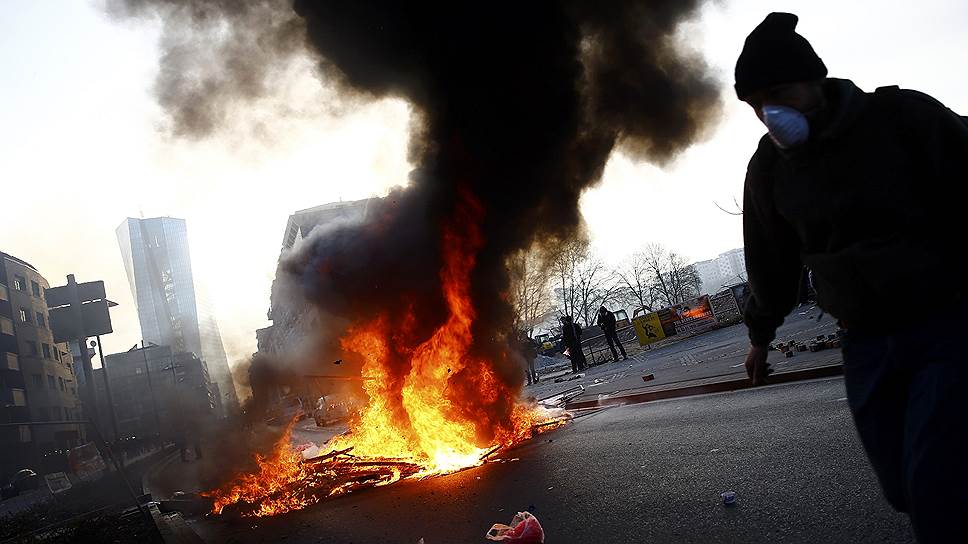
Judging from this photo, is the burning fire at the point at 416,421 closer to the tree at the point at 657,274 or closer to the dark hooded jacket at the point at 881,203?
the dark hooded jacket at the point at 881,203

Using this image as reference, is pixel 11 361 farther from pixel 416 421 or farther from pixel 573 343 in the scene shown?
pixel 416 421

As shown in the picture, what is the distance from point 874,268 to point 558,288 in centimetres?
6643

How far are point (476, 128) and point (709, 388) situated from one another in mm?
5564

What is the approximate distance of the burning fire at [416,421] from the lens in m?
7.39

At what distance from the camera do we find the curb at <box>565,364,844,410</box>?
7051 millimetres

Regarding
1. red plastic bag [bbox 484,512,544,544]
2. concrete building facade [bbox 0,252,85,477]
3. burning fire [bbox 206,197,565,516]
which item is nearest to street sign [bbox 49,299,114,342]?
concrete building facade [bbox 0,252,85,477]

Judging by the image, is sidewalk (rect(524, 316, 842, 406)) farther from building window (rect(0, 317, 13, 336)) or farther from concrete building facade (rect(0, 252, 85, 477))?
building window (rect(0, 317, 13, 336))

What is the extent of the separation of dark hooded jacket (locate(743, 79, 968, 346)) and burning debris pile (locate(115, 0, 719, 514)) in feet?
24.5

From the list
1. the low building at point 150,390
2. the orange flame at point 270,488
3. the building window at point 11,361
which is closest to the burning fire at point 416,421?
the orange flame at point 270,488

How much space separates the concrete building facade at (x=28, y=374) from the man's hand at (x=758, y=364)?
141ft

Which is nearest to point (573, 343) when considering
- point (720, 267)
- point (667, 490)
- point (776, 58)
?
point (667, 490)

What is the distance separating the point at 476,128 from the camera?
10508 mm

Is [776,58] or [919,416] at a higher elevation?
[776,58]

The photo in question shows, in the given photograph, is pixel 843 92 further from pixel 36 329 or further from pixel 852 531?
pixel 36 329
